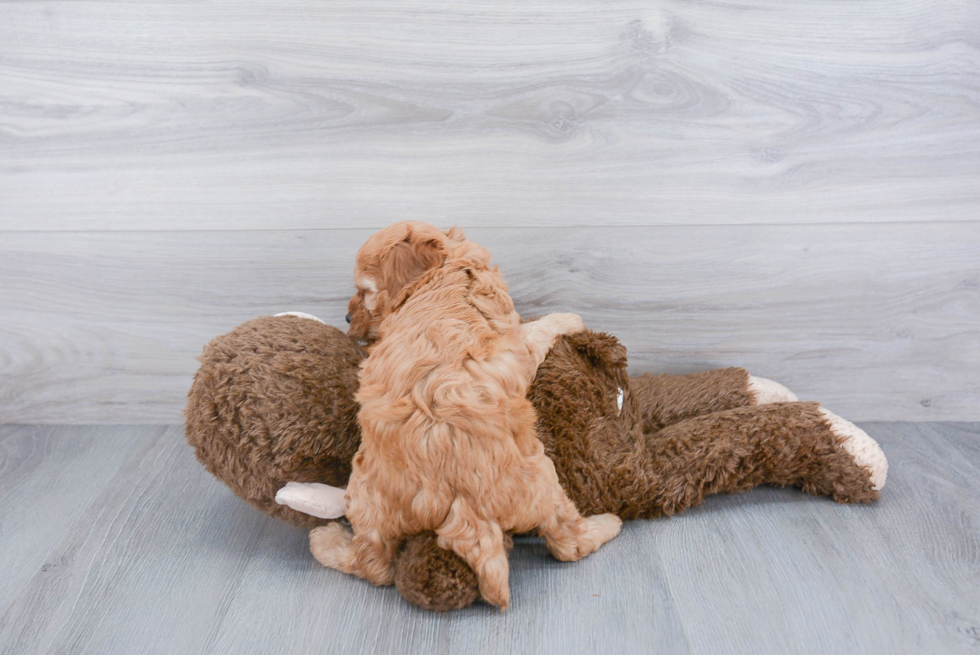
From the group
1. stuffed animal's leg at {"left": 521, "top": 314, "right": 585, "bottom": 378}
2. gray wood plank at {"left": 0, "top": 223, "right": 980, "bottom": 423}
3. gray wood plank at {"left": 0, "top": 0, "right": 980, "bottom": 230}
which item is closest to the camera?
stuffed animal's leg at {"left": 521, "top": 314, "right": 585, "bottom": 378}

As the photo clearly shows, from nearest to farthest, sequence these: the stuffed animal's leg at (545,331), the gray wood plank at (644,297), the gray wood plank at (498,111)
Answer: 1. the stuffed animal's leg at (545,331)
2. the gray wood plank at (498,111)
3. the gray wood plank at (644,297)

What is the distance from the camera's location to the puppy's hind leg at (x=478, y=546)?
3.01 ft

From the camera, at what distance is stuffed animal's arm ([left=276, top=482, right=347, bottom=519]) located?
1.04 meters

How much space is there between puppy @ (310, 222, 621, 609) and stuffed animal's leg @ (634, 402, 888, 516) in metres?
0.21

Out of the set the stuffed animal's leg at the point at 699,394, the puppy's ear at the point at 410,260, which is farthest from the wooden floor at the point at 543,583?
the puppy's ear at the point at 410,260

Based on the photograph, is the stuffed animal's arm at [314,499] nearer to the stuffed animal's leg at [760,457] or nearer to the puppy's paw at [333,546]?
the puppy's paw at [333,546]

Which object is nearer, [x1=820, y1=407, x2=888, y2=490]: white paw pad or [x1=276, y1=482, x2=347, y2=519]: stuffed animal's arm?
[x1=276, y1=482, x2=347, y2=519]: stuffed animal's arm

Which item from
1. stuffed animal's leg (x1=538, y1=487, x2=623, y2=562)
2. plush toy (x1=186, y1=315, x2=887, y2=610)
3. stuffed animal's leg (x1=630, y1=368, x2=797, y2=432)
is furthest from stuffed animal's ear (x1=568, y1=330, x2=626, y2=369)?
stuffed animal's leg (x1=538, y1=487, x2=623, y2=562)

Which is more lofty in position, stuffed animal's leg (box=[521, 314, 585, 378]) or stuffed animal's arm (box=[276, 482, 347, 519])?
stuffed animal's leg (box=[521, 314, 585, 378])

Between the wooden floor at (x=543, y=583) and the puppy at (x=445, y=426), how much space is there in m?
0.07

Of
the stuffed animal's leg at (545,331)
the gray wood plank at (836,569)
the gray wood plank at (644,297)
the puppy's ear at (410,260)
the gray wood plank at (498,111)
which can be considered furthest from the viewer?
the gray wood plank at (644,297)

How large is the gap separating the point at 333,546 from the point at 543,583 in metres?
0.32

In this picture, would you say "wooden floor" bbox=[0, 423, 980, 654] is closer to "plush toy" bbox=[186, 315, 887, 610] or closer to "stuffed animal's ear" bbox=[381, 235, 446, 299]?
"plush toy" bbox=[186, 315, 887, 610]

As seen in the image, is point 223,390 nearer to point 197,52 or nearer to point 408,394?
point 408,394
